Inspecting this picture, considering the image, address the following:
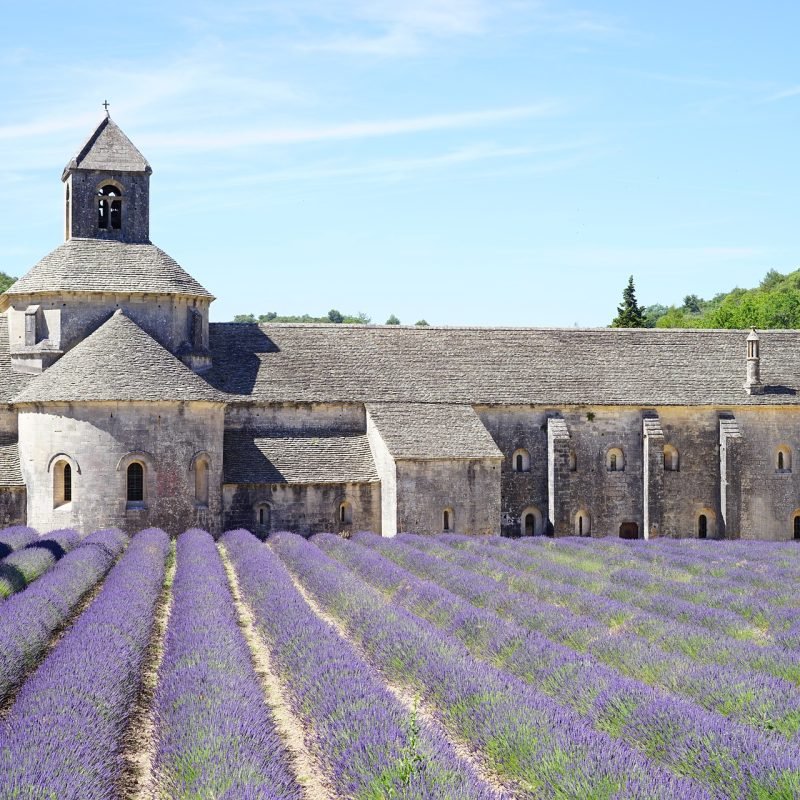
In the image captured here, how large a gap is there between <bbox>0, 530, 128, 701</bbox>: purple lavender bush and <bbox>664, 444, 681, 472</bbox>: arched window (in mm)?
19198

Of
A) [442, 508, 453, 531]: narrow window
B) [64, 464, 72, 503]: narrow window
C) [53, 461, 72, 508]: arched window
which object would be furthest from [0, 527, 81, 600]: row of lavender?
[442, 508, 453, 531]: narrow window

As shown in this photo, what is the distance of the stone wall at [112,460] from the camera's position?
31078 millimetres

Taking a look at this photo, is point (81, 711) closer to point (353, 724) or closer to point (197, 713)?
point (197, 713)

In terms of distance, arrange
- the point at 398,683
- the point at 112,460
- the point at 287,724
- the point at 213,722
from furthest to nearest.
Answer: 1. the point at 112,460
2. the point at 398,683
3. the point at 287,724
4. the point at 213,722

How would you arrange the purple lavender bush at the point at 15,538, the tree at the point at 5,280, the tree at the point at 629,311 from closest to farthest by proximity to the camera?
1. the purple lavender bush at the point at 15,538
2. the tree at the point at 629,311
3. the tree at the point at 5,280

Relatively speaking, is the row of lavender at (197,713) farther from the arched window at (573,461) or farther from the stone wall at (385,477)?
the arched window at (573,461)

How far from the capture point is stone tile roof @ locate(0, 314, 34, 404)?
109ft

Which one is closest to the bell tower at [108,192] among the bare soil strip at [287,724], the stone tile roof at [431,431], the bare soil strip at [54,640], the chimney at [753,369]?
the stone tile roof at [431,431]

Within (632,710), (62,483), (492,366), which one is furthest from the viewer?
(492,366)

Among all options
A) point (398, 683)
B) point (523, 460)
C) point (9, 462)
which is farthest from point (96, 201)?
point (398, 683)

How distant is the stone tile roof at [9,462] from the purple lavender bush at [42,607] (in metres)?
7.38

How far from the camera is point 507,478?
3628 centimetres

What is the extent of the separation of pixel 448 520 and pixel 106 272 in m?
12.8

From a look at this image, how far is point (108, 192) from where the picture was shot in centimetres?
3666
